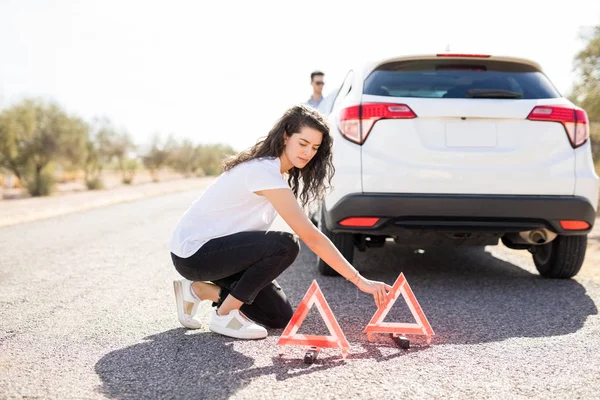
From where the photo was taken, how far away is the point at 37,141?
29984 mm

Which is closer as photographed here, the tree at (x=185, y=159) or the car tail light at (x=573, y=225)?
the car tail light at (x=573, y=225)

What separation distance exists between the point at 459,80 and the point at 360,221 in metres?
1.41

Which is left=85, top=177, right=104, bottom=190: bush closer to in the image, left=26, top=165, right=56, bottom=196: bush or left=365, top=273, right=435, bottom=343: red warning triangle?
left=26, top=165, right=56, bottom=196: bush

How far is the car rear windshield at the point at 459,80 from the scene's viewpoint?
486cm

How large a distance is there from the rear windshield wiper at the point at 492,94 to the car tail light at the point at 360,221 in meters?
1.24

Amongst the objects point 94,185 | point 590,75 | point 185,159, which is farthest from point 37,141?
point 185,159

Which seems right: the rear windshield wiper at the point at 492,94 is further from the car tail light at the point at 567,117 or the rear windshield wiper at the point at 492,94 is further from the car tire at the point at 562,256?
the car tire at the point at 562,256

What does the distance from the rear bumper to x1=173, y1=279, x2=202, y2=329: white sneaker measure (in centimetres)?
139

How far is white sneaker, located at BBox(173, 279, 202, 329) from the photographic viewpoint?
12.7ft

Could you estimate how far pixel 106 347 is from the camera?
3545 millimetres

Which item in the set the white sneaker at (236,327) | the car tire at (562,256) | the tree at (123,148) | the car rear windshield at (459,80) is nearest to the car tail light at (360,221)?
the car rear windshield at (459,80)

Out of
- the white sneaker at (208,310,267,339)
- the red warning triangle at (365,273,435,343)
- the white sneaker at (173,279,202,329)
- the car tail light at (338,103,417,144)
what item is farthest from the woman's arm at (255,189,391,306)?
the car tail light at (338,103,417,144)

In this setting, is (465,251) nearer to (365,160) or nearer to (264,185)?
(365,160)

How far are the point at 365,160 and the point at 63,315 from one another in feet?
8.06
